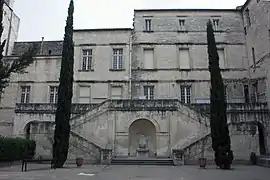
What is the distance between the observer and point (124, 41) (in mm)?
27359

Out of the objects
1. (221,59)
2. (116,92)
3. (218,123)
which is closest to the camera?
(218,123)

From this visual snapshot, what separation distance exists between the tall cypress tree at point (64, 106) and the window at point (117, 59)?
10.4 meters

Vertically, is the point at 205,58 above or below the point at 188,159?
above

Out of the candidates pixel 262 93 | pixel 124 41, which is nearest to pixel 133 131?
pixel 124 41

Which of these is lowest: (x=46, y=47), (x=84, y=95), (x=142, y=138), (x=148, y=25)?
(x=142, y=138)

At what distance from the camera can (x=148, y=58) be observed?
89.6 ft

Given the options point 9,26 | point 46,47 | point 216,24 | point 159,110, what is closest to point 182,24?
point 216,24

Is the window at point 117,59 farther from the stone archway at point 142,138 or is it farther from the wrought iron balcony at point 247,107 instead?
the wrought iron balcony at point 247,107

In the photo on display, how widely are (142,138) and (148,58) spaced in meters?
9.55

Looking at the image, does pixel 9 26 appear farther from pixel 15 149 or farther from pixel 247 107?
pixel 247 107

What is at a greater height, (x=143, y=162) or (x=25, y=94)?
(x=25, y=94)

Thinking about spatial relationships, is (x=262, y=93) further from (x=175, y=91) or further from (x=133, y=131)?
(x=133, y=131)

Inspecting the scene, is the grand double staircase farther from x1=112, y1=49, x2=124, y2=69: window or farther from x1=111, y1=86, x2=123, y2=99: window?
x1=112, y1=49, x2=124, y2=69: window

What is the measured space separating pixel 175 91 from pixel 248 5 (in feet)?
40.3
